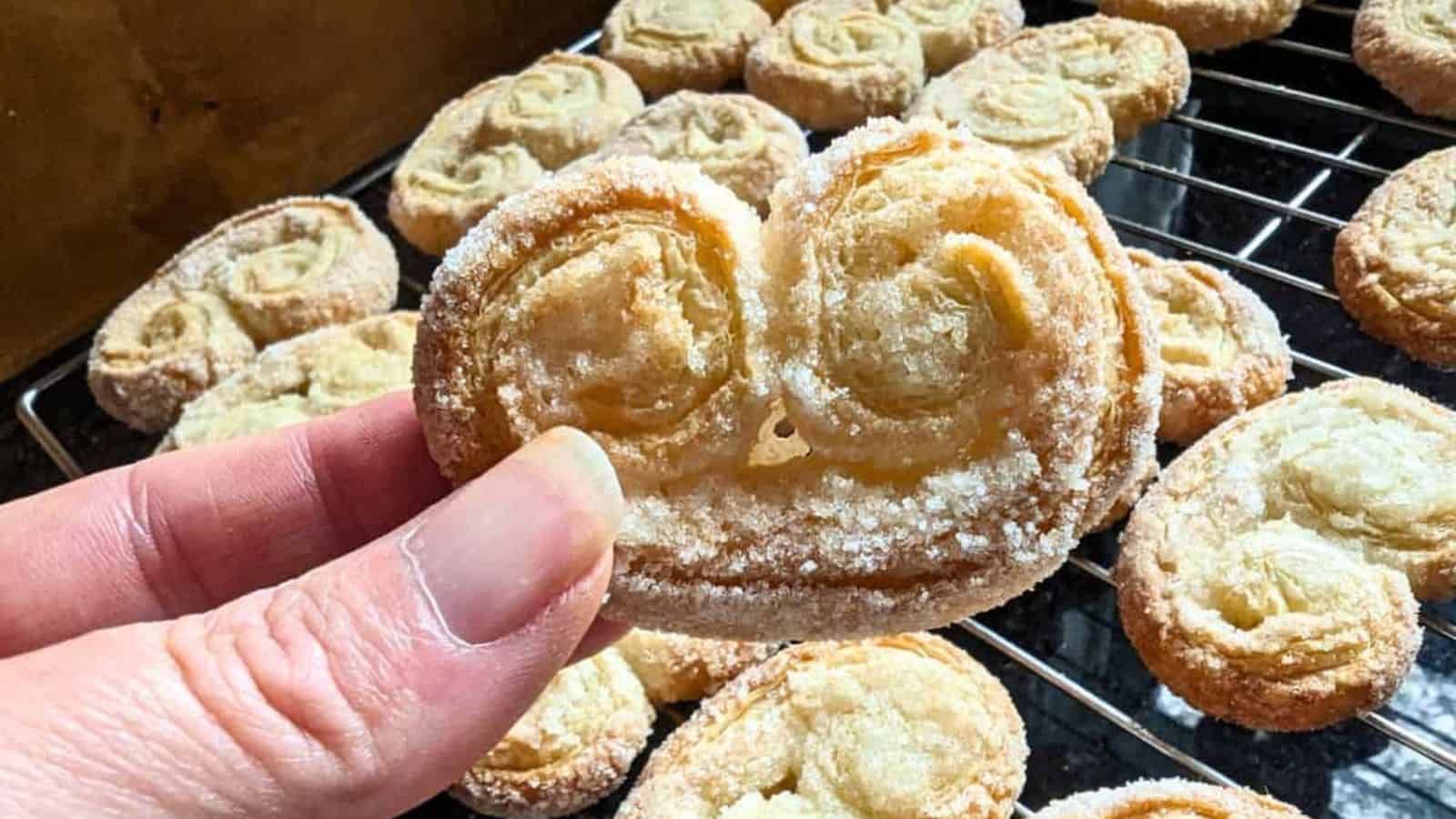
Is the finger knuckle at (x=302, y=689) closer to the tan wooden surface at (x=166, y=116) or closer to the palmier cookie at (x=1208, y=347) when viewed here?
the palmier cookie at (x=1208, y=347)

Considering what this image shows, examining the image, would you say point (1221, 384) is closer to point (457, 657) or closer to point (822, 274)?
point (822, 274)

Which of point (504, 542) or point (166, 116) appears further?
point (166, 116)

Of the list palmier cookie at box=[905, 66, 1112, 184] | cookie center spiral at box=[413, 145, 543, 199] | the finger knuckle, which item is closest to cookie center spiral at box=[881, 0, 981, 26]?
palmier cookie at box=[905, 66, 1112, 184]

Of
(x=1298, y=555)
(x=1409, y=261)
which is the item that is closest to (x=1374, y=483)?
(x=1298, y=555)

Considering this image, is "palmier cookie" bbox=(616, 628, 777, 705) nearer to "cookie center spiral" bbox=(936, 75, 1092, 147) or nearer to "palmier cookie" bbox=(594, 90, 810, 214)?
"palmier cookie" bbox=(594, 90, 810, 214)

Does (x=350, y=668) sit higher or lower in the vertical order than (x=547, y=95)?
higher

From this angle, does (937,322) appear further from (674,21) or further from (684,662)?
(674,21)

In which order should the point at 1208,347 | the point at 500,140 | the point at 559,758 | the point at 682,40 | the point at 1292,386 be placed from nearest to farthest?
1. the point at 559,758
2. the point at 1208,347
3. the point at 1292,386
4. the point at 500,140
5. the point at 682,40
